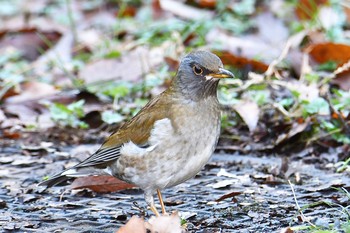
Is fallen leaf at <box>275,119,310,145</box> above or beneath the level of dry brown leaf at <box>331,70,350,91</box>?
beneath

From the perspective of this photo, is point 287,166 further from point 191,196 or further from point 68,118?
point 68,118

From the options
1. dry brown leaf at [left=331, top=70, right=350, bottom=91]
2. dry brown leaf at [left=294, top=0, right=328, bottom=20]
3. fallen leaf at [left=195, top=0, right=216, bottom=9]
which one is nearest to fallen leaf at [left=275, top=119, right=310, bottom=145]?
dry brown leaf at [left=331, top=70, right=350, bottom=91]

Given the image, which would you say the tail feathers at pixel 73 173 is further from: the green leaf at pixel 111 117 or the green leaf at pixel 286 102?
the green leaf at pixel 286 102

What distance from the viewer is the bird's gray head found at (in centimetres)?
542

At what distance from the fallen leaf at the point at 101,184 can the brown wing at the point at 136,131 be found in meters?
0.21

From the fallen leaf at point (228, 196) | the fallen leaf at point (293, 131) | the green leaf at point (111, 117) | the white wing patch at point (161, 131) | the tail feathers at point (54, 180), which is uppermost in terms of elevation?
the white wing patch at point (161, 131)

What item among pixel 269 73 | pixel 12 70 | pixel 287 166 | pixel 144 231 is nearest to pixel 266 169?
pixel 287 166

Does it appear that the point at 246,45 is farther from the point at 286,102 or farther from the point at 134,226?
the point at 134,226

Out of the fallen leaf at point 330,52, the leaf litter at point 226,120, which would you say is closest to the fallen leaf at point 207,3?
the leaf litter at point 226,120

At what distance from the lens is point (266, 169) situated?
6422mm

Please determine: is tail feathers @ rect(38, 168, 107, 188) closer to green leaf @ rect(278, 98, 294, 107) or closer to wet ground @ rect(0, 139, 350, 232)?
wet ground @ rect(0, 139, 350, 232)

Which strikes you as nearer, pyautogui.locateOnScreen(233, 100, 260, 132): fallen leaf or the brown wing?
the brown wing

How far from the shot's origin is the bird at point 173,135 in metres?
5.29

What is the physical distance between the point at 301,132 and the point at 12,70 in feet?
13.2
